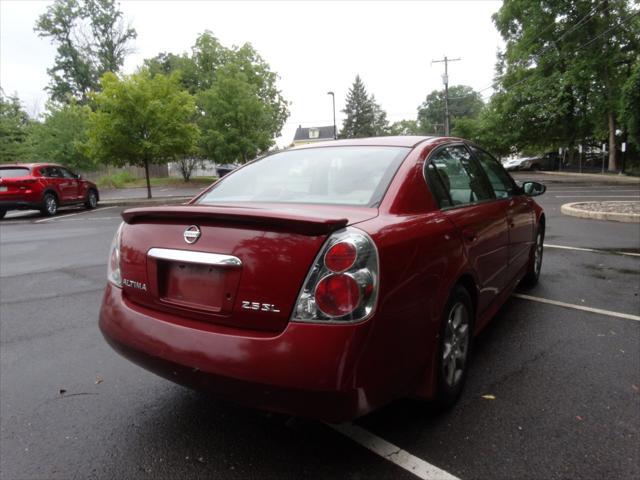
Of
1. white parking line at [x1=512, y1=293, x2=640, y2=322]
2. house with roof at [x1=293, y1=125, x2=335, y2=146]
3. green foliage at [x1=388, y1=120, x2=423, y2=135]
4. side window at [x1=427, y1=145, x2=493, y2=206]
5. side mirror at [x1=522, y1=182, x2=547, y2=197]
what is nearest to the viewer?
side window at [x1=427, y1=145, x2=493, y2=206]

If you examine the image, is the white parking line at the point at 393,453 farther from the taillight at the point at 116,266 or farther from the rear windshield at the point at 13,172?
the rear windshield at the point at 13,172

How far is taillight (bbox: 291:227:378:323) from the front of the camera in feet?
6.11

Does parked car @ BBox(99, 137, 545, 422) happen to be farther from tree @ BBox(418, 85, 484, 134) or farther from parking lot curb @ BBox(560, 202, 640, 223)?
tree @ BBox(418, 85, 484, 134)

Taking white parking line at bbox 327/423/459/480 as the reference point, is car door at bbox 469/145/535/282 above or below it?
above

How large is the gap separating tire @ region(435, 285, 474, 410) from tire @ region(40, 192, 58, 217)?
14654 mm

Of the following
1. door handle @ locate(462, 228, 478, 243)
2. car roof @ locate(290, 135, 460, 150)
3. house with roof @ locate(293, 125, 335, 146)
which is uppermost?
house with roof @ locate(293, 125, 335, 146)

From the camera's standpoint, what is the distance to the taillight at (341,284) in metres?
1.86

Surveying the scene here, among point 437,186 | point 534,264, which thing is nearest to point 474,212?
point 437,186

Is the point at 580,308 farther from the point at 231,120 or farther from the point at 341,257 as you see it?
the point at 231,120

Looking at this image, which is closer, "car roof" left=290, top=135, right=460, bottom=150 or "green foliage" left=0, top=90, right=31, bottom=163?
"car roof" left=290, top=135, right=460, bottom=150

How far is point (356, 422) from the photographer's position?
2.51 metres

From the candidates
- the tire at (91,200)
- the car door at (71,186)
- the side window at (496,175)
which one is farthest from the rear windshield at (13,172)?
the side window at (496,175)

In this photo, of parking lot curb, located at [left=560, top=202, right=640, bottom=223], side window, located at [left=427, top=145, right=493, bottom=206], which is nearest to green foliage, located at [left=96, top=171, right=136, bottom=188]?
parking lot curb, located at [left=560, top=202, right=640, bottom=223]

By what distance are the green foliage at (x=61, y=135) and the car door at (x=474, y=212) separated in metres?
30.2
